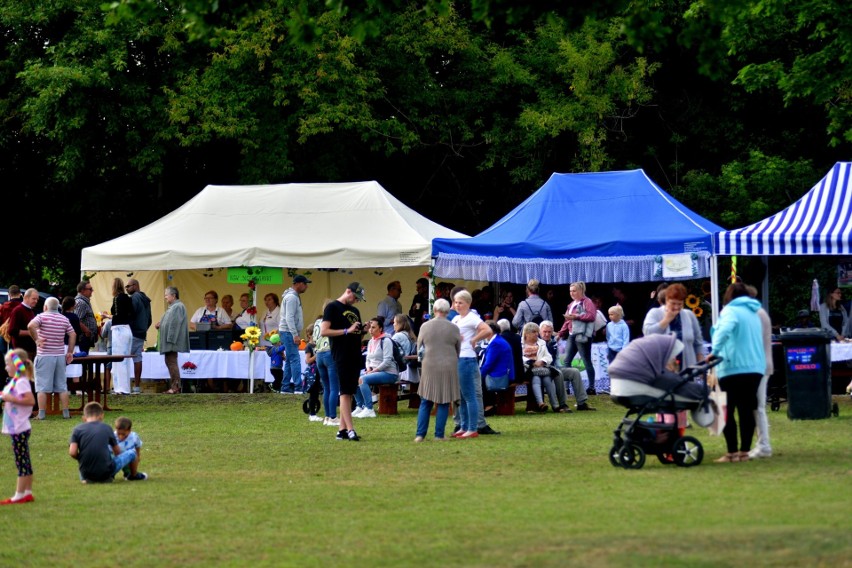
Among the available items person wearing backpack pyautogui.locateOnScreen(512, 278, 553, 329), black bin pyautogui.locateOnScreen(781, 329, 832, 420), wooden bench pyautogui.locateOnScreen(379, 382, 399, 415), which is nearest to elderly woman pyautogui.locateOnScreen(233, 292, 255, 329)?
person wearing backpack pyautogui.locateOnScreen(512, 278, 553, 329)

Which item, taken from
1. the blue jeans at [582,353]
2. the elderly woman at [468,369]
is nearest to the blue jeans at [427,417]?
the elderly woman at [468,369]

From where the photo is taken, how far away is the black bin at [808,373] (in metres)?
17.8

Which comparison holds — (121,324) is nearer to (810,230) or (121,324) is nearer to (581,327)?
(581,327)

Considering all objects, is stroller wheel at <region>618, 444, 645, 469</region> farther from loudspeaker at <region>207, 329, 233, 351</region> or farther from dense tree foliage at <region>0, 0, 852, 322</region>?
dense tree foliage at <region>0, 0, 852, 322</region>

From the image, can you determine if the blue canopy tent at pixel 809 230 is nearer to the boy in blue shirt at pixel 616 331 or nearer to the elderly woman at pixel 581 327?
the boy in blue shirt at pixel 616 331

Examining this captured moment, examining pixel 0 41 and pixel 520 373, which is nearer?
pixel 520 373

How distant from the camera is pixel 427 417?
16281 mm

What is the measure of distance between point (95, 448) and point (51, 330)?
8002 mm

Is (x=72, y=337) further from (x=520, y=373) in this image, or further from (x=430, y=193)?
(x=430, y=193)

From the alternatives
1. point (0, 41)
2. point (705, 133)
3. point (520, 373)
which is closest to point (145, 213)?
point (0, 41)

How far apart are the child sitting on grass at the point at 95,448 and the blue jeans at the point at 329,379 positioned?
452 centimetres

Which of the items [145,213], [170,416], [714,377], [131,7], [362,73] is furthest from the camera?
[145,213]

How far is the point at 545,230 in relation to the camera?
25234mm

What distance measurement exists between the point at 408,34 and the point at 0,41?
30.7 ft
